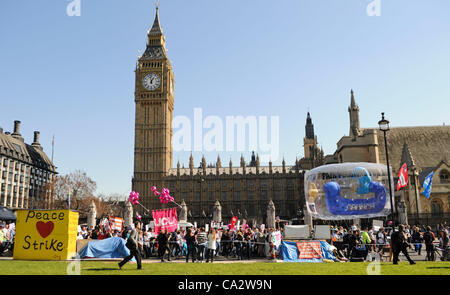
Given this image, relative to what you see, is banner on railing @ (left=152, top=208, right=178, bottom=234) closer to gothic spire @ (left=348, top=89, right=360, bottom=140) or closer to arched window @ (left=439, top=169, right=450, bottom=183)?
arched window @ (left=439, top=169, right=450, bottom=183)

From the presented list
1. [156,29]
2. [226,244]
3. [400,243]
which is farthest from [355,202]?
[156,29]

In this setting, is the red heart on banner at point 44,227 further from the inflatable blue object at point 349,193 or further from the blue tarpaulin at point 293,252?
the inflatable blue object at point 349,193

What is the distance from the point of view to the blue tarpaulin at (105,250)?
15.7 meters

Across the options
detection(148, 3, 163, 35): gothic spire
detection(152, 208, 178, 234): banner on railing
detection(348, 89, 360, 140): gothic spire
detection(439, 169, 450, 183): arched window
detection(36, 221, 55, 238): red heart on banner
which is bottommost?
detection(152, 208, 178, 234): banner on railing

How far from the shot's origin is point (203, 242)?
643 inches

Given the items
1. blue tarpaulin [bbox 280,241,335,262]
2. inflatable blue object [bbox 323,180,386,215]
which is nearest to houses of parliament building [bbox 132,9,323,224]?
inflatable blue object [bbox 323,180,386,215]

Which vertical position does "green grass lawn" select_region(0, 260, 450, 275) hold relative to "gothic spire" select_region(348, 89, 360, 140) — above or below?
below

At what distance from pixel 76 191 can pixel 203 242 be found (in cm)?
4386

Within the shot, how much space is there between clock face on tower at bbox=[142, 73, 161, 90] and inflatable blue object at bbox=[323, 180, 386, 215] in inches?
2872

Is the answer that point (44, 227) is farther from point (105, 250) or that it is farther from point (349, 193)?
point (349, 193)

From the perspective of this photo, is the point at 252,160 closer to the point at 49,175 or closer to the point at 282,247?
the point at 49,175

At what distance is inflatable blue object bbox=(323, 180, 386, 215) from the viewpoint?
18719mm

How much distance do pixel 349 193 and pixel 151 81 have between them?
74.5 metres
